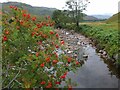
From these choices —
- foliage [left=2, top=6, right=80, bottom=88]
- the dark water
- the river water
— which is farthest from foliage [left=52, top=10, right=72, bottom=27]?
foliage [left=2, top=6, right=80, bottom=88]

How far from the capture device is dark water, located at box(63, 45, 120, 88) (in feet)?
46.8

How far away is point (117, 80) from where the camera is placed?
15086 mm

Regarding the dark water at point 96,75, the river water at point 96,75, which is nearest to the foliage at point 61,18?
the river water at point 96,75

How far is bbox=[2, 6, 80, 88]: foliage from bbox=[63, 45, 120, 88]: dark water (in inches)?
166

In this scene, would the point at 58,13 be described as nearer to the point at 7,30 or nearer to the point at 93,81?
the point at 93,81

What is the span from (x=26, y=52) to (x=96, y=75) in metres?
8.72

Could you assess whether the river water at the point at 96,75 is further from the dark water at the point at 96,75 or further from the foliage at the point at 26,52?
the foliage at the point at 26,52

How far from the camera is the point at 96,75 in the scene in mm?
16328

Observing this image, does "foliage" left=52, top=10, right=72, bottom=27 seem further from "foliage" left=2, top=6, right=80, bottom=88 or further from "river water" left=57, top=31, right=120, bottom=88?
"foliage" left=2, top=6, right=80, bottom=88

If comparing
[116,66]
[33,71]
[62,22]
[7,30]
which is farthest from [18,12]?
[62,22]

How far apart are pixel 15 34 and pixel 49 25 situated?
66.5 inches

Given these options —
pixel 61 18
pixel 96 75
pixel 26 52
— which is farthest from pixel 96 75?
pixel 61 18

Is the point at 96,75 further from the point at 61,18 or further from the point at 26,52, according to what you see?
the point at 61,18

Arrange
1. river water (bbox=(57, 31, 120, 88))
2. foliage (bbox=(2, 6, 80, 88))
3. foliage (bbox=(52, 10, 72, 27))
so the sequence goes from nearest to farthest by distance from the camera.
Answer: foliage (bbox=(2, 6, 80, 88)) < river water (bbox=(57, 31, 120, 88)) < foliage (bbox=(52, 10, 72, 27))
